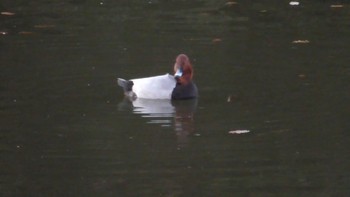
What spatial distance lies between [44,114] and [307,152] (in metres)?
3.05

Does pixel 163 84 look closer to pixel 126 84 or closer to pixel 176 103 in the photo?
pixel 176 103

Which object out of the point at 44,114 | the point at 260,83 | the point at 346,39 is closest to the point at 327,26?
the point at 346,39

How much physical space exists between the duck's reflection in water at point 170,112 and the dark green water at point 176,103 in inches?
0.9

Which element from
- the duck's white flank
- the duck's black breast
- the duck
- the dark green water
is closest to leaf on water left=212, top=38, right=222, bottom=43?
the dark green water

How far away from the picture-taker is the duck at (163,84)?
44.5 ft

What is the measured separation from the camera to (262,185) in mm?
9617

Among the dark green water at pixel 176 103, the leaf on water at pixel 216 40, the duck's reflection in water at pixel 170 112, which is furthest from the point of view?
the leaf on water at pixel 216 40

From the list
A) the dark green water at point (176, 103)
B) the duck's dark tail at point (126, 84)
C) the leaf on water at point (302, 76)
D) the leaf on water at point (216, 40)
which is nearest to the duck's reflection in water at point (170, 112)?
the dark green water at point (176, 103)

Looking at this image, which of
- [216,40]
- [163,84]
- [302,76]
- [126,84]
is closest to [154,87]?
[163,84]

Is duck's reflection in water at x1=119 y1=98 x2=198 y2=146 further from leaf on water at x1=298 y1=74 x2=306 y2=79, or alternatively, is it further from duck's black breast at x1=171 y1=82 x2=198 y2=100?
leaf on water at x1=298 y1=74 x2=306 y2=79

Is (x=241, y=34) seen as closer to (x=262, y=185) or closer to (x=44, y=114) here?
(x=44, y=114)

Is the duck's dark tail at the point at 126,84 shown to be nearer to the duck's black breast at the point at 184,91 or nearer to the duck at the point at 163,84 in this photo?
the duck at the point at 163,84

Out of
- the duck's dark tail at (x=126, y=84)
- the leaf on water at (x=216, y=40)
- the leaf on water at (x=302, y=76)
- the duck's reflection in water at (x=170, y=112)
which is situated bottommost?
the duck's reflection in water at (x=170, y=112)

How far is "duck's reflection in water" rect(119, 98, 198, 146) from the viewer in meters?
11.6
